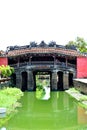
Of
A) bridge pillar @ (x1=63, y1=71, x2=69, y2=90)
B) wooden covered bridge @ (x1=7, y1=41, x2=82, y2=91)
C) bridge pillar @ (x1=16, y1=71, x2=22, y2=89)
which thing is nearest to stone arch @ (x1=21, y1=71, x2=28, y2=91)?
wooden covered bridge @ (x1=7, y1=41, x2=82, y2=91)

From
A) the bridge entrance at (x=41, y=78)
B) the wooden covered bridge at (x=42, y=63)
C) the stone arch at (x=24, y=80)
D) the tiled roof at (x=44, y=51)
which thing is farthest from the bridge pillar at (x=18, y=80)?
the bridge entrance at (x=41, y=78)

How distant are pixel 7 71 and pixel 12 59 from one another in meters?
6.06

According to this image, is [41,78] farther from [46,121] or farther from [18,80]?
[46,121]

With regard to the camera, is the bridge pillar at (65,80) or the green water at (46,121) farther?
the bridge pillar at (65,80)

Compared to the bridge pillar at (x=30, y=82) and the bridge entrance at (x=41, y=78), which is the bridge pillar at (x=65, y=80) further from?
the bridge pillar at (x=30, y=82)

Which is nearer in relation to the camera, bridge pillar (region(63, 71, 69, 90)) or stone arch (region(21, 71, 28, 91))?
bridge pillar (region(63, 71, 69, 90))

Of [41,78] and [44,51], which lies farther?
[41,78]

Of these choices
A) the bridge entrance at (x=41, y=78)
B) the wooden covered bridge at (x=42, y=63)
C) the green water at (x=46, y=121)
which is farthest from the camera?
the bridge entrance at (x=41, y=78)

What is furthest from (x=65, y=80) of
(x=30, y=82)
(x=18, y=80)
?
(x=18, y=80)

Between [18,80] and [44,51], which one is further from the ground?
[44,51]

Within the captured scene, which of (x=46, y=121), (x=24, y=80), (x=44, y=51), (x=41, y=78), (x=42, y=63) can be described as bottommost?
(x=41, y=78)

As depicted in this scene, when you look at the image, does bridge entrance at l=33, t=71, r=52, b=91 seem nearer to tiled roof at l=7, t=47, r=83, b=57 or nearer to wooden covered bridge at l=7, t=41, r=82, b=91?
wooden covered bridge at l=7, t=41, r=82, b=91

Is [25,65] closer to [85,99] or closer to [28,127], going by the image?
[85,99]

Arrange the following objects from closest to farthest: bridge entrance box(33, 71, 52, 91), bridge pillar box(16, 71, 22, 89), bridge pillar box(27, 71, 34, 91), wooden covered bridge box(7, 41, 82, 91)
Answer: bridge pillar box(27, 71, 34, 91)
wooden covered bridge box(7, 41, 82, 91)
bridge pillar box(16, 71, 22, 89)
bridge entrance box(33, 71, 52, 91)
